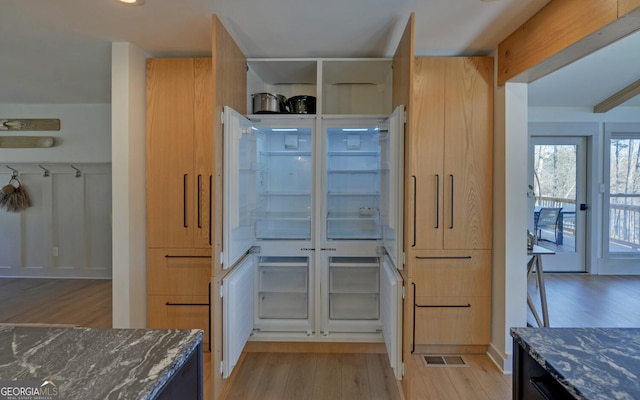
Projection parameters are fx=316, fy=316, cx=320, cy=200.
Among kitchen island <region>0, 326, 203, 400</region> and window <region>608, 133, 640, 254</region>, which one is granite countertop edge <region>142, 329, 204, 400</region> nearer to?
kitchen island <region>0, 326, 203, 400</region>

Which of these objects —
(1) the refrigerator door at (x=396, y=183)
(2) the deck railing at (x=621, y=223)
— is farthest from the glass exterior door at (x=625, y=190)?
(1) the refrigerator door at (x=396, y=183)

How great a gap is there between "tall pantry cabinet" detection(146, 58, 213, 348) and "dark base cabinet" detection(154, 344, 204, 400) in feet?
4.58

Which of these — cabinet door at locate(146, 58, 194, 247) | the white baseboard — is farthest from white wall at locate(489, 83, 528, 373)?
cabinet door at locate(146, 58, 194, 247)

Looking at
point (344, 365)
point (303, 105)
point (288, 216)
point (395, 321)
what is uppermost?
point (303, 105)

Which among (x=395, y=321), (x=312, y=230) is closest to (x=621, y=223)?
(x=395, y=321)

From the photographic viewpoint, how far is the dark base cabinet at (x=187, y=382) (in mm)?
874

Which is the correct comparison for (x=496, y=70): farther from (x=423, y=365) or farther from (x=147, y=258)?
(x=147, y=258)

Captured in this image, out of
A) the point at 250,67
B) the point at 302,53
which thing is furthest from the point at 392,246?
the point at 250,67

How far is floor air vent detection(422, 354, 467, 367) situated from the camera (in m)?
2.31

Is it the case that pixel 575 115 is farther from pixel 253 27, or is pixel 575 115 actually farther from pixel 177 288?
pixel 177 288

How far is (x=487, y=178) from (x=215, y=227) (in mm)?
1944

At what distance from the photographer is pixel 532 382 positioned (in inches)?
36.8

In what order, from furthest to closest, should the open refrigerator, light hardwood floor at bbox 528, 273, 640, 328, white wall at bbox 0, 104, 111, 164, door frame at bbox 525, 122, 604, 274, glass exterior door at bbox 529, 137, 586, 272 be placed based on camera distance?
glass exterior door at bbox 529, 137, 586, 272
door frame at bbox 525, 122, 604, 274
white wall at bbox 0, 104, 111, 164
light hardwood floor at bbox 528, 273, 640, 328
the open refrigerator
